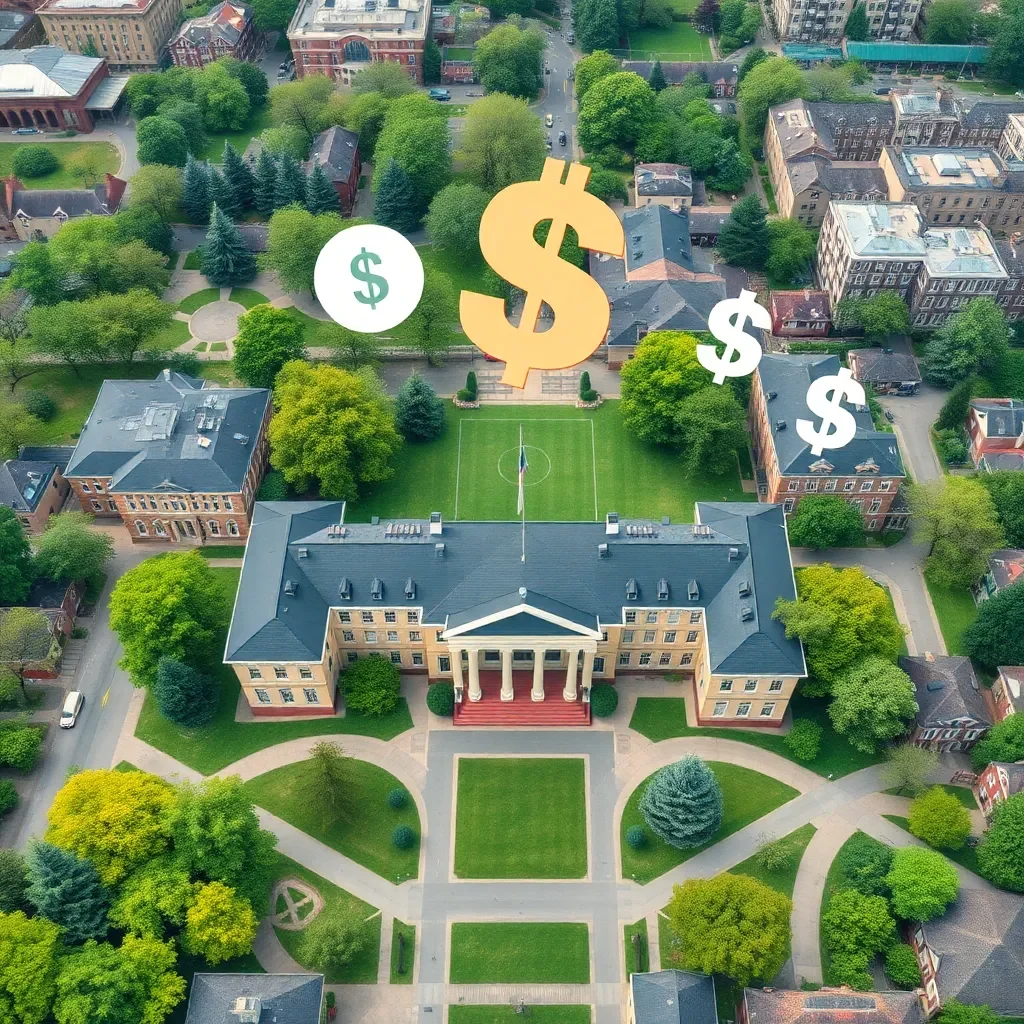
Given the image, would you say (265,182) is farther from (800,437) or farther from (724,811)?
(724,811)

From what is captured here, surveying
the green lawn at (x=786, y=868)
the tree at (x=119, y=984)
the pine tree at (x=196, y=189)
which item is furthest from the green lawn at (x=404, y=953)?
the pine tree at (x=196, y=189)

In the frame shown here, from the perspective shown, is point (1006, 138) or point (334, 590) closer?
point (334, 590)

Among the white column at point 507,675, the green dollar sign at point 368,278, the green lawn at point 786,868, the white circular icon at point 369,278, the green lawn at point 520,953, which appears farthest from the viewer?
the white column at point 507,675

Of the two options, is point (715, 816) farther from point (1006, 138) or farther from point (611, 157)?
point (1006, 138)

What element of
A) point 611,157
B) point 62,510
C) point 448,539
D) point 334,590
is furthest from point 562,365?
point 611,157

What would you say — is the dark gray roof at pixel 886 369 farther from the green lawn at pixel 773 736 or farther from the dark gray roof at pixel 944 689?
the green lawn at pixel 773 736

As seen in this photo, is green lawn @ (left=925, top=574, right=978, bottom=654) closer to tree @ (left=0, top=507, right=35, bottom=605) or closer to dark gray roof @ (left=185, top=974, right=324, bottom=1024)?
dark gray roof @ (left=185, top=974, right=324, bottom=1024)
